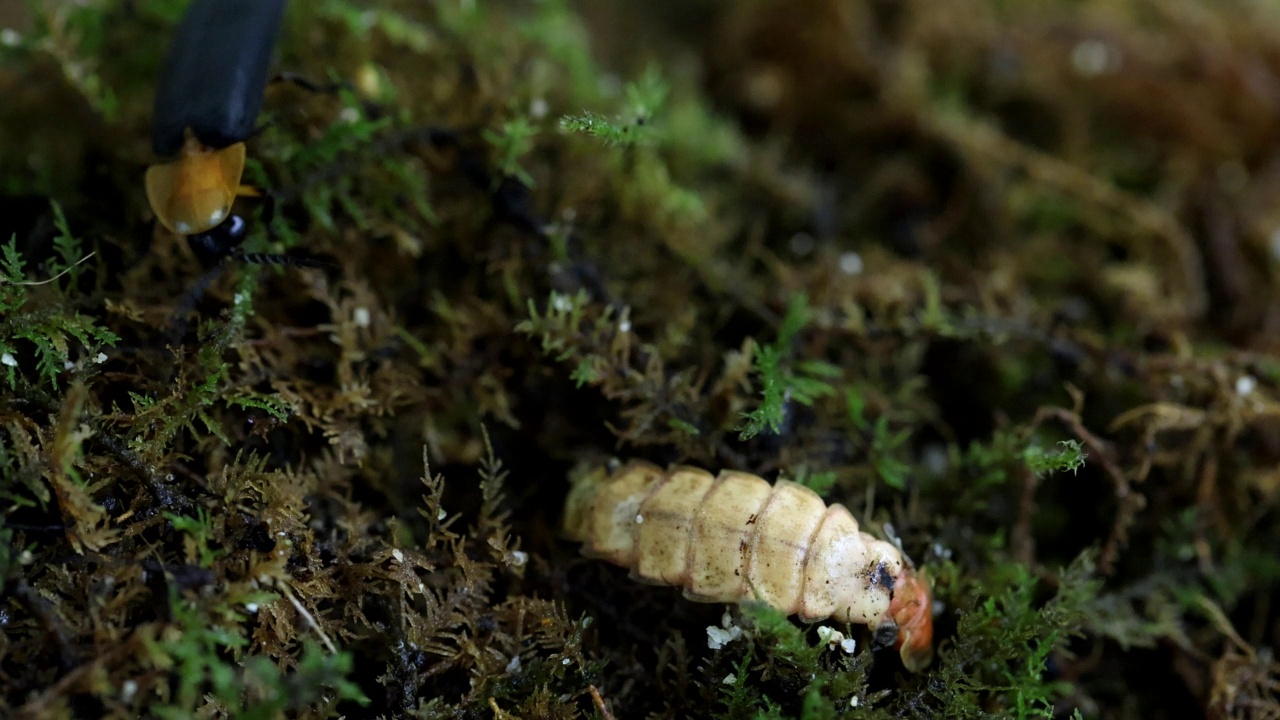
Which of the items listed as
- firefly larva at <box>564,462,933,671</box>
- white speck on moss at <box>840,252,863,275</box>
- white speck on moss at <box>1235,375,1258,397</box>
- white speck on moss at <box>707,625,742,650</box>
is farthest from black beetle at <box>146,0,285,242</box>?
white speck on moss at <box>1235,375,1258,397</box>

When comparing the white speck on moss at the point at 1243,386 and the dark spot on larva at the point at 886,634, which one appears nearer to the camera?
the dark spot on larva at the point at 886,634

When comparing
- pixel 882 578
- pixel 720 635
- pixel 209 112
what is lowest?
pixel 720 635

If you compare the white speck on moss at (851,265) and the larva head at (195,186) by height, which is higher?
the larva head at (195,186)

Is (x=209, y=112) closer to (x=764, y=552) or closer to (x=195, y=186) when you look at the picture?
(x=195, y=186)

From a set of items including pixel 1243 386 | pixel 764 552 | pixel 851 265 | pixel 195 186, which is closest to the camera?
pixel 764 552

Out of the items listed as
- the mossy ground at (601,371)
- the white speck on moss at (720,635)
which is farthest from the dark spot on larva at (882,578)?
the white speck on moss at (720,635)

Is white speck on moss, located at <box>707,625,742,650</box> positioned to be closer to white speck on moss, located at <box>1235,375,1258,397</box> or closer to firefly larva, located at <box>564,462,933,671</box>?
firefly larva, located at <box>564,462,933,671</box>

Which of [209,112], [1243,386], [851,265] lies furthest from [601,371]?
[1243,386]

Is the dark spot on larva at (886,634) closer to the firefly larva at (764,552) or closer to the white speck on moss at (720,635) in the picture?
the firefly larva at (764,552)

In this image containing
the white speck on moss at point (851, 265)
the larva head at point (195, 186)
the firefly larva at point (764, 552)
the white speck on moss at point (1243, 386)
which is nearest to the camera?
the firefly larva at point (764, 552)
